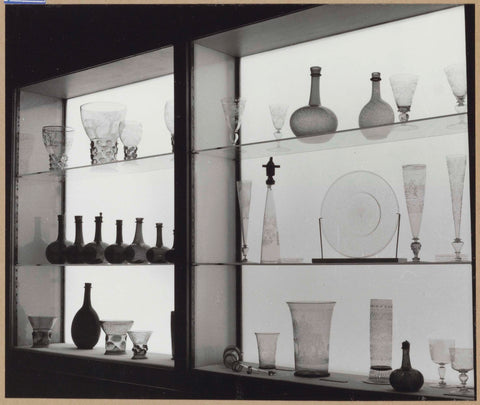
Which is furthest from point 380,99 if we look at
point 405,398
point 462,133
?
point 405,398

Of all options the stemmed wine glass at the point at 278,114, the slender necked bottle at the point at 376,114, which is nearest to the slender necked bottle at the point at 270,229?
the stemmed wine glass at the point at 278,114

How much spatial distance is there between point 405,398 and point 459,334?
35 centimetres

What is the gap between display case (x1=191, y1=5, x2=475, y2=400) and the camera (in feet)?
7.53

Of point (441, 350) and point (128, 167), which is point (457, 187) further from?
point (128, 167)

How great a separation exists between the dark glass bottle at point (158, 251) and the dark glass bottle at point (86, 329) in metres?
0.40

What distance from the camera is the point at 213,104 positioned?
2695 mm

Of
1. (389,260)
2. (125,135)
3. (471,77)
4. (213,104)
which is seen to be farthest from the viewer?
(125,135)

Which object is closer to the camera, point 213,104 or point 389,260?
point 389,260

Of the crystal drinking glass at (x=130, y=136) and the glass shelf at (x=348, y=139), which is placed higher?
the crystal drinking glass at (x=130, y=136)

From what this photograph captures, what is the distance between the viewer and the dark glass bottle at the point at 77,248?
3.18 m

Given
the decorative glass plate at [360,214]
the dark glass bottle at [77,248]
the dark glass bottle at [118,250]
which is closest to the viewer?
the decorative glass plate at [360,214]

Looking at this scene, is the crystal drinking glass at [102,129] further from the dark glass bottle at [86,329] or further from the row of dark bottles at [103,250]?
the dark glass bottle at [86,329]

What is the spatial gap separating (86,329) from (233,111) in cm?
123

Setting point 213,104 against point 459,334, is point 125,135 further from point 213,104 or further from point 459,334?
point 459,334
